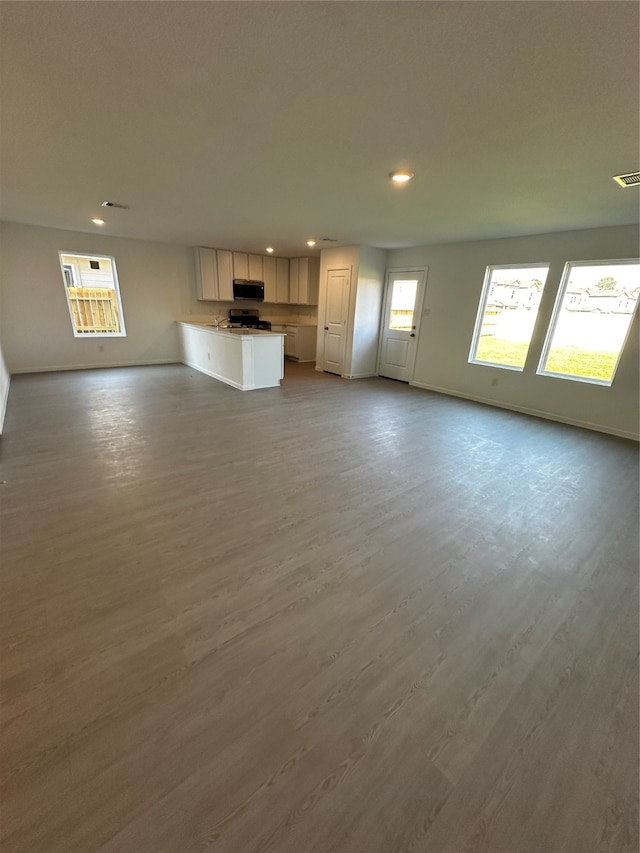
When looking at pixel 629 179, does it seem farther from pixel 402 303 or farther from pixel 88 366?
pixel 88 366

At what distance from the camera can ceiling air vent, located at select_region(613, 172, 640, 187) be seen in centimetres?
264

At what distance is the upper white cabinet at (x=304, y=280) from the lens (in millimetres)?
8164

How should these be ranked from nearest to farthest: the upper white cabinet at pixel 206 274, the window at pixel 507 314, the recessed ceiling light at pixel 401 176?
the recessed ceiling light at pixel 401 176 → the window at pixel 507 314 → the upper white cabinet at pixel 206 274

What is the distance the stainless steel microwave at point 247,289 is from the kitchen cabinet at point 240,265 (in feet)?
0.37

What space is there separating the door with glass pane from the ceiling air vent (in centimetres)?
357

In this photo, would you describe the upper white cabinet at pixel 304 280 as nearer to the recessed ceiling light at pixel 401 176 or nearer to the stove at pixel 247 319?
the stove at pixel 247 319

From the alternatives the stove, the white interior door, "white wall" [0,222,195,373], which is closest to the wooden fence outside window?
"white wall" [0,222,195,373]

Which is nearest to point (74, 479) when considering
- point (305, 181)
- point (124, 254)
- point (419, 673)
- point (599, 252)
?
point (419, 673)

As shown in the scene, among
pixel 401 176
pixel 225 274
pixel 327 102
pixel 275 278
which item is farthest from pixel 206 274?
pixel 327 102

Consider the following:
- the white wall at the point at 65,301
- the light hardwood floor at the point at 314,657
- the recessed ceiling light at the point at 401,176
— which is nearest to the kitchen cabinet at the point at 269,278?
the white wall at the point at 65,301

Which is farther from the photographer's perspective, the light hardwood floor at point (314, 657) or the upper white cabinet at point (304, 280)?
the upper white cabinet at point (304, 280)

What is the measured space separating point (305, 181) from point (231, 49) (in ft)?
5.49

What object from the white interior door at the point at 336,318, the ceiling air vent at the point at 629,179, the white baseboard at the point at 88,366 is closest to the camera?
the ceiling air vent at the point at 629,179

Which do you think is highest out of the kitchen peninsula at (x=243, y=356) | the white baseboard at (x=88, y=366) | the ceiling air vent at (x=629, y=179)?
the ceiling air vent at (x=629, y=179)
